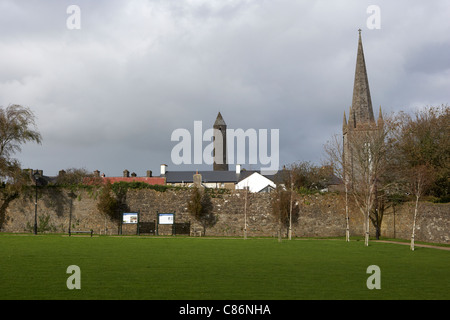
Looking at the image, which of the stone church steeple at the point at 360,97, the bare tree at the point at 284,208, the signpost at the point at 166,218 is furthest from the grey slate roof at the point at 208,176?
the signpost at the point at 166,218

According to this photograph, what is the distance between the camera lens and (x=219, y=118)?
142 m

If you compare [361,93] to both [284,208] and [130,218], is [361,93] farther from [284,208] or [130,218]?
[130,218]

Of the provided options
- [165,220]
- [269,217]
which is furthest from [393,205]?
[165,220]

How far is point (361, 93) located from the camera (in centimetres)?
8131

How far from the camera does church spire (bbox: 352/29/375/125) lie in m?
80.4

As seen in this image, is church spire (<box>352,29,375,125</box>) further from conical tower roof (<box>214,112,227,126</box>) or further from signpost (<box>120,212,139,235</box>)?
conical tower roof (<box>214,112,227,126</box>)

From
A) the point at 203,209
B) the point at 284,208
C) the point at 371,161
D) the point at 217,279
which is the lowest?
the point at 217,279

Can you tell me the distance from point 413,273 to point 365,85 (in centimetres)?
6914

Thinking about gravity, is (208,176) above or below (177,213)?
above

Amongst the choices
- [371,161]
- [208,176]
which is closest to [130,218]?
[371,161]

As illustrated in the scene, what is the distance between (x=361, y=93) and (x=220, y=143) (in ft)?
209

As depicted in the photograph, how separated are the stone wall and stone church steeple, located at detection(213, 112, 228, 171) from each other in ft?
282

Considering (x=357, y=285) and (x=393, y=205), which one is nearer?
(x=357, y=285)
